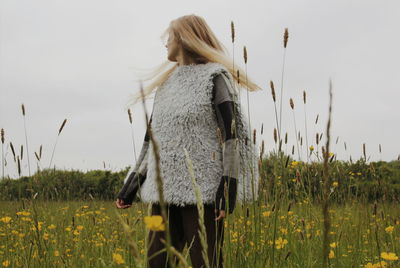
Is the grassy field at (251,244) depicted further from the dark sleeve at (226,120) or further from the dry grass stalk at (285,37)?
the dry grass stalk at (285,37)

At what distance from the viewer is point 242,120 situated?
2523 mm

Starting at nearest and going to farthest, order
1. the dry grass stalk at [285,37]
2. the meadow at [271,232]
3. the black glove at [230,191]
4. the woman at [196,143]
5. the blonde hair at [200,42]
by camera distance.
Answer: the meadow at [271,232]
the dry grass stalk at [285,37]
the black glove at [230,191]
the woman at [196,143]
the blonde hair at [200,42]

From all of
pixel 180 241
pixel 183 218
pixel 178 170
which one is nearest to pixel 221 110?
pixel 178 170

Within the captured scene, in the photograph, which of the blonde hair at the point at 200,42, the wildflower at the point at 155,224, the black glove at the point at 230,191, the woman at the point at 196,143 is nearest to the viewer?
the wildflower at the point at 155,224

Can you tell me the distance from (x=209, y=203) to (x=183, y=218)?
0.22 meters

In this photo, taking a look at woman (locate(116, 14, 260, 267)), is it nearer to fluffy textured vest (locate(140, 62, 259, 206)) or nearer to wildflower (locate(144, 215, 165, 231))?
fluffy textured vest (locate(140, 62, 259, 206))

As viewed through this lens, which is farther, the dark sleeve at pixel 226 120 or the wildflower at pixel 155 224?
the dark sleeve at pixel 226 120

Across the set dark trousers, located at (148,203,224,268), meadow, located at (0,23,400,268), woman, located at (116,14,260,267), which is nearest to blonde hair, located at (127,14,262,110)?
woman, located at (116,14,260,267)

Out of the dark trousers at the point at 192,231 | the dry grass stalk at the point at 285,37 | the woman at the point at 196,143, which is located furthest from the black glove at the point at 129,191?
the dry grass stalk at the point at 285,37

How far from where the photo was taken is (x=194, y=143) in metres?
2.41

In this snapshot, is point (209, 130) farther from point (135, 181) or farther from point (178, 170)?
point (135, 181)

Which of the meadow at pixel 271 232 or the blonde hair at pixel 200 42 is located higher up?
the blonde hair at pixel 200 42

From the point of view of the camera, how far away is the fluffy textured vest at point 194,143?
2.36 m

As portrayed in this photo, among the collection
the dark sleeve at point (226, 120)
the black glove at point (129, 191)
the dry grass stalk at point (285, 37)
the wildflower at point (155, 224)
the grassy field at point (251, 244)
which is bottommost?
the grassy field at point (251, 244)
